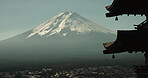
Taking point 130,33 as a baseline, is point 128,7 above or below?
above

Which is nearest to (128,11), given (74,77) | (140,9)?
(140,9)

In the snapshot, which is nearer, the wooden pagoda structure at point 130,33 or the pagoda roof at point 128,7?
the wooden pagoda structure at point 130,33

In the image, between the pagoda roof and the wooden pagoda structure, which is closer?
the wooden pagoda structure

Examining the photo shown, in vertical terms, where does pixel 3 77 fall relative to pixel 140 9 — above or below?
below

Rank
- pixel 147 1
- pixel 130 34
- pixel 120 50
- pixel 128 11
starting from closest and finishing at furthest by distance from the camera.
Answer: pixel 130 34 → pixel 147 1 → pixel 120 50 → pixel 128 11

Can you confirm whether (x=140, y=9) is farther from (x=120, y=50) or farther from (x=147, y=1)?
(x=120, y=50)

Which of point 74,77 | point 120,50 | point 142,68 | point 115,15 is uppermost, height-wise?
point 115,15

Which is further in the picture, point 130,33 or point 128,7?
point 128,7

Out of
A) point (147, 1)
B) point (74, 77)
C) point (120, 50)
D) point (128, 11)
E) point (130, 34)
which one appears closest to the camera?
point (130, 34)
